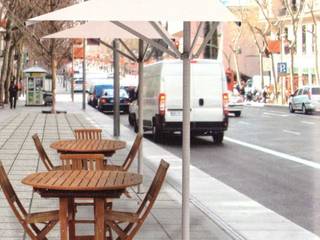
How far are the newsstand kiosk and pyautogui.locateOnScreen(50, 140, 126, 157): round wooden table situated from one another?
3642cm

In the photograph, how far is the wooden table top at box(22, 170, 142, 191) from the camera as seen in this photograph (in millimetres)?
5250

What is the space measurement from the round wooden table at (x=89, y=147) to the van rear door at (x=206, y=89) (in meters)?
9.71

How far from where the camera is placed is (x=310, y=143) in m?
19.1

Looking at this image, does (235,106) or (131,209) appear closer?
(131,209)

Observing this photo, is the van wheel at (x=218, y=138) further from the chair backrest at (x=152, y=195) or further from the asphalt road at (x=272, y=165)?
the chair backrest at (x=152, y=195)

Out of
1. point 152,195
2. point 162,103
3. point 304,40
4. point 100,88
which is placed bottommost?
point 152,195

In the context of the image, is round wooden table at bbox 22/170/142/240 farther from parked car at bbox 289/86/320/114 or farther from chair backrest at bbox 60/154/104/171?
parked car at bbox 289/86/320/114

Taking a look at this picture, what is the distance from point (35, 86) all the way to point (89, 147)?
3747cm

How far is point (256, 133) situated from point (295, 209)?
46.3ft

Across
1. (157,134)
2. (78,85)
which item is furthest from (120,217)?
(78,85)

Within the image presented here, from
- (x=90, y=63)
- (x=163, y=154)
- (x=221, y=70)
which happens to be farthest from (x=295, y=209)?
(x=90, y=63)

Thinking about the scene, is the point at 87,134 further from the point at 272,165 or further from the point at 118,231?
the point at 272,165

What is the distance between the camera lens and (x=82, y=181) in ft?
18.1

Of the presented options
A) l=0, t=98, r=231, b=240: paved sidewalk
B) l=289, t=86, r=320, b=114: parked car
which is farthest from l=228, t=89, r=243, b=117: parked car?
l=0, t=98, r=231, b=240: paved sidewalk
